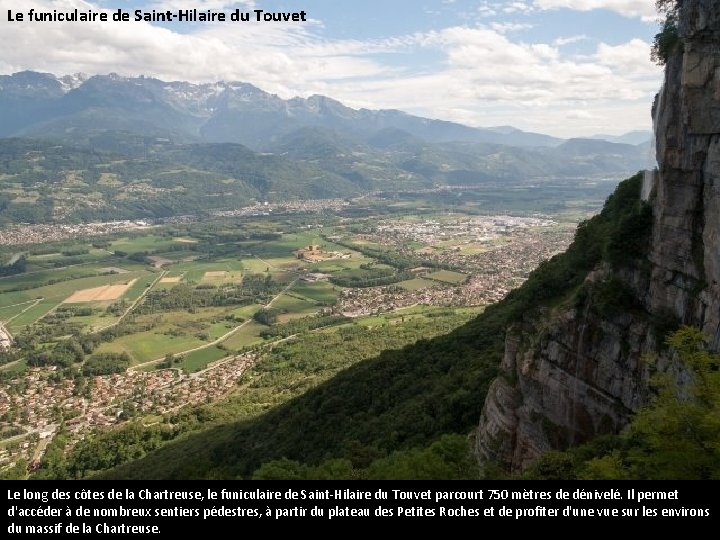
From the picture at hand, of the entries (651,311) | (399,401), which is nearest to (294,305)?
(399,401)

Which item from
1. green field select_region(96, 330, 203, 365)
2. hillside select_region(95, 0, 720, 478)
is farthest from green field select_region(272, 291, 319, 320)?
hillside select_region(95, 0, 720, 478)

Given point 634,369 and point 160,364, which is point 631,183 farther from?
point 160,364

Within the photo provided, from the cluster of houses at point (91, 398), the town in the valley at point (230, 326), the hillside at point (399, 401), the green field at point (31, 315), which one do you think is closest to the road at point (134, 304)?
the town in the valley at point (230, 326)

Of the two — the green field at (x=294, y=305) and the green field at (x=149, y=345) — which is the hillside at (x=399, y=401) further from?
the green field at (x=294, y=305)

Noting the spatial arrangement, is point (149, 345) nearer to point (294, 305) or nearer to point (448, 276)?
point (294, 305)
